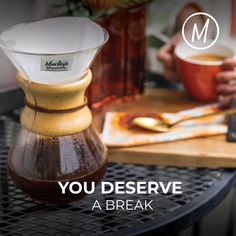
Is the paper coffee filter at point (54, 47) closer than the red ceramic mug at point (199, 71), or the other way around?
the paper coffee filter at point (54, 47)

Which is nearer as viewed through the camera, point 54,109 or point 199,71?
point 54,109

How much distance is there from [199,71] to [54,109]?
18 centimetres

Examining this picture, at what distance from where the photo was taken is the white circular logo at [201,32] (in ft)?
1.82

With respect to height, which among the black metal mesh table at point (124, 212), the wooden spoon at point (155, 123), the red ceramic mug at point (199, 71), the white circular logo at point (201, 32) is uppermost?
the white circular logo at point (201, 32)

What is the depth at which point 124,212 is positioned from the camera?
20.3 inches

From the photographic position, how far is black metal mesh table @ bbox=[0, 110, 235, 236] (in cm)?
49

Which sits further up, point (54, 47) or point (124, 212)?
point (54, 47)

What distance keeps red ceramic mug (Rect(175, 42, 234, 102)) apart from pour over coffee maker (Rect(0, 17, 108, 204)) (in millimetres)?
127

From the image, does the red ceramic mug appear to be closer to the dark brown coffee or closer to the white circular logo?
the white circular logo

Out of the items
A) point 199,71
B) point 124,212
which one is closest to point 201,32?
point 199,71

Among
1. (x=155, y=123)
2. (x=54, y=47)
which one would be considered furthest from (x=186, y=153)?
(x=54, y=47)

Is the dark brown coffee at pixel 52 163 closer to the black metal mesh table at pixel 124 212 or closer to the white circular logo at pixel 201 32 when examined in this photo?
the black metal mesh table at pixel 124 212

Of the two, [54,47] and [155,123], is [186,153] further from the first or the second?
[54,47]

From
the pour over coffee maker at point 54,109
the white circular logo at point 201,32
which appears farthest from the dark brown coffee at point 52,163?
the white circular logo at point 201,32
